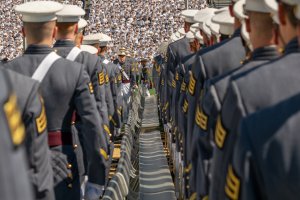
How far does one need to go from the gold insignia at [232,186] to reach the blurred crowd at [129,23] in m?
50.7

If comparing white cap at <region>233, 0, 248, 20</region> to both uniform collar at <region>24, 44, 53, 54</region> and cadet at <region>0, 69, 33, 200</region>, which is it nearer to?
uniform collar at <region>24, 44, 53, 54</region>

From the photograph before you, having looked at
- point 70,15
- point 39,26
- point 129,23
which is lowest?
point 129,23

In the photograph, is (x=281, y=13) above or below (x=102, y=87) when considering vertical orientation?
above

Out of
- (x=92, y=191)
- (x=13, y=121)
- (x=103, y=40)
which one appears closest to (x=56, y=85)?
(x=92, y=191)

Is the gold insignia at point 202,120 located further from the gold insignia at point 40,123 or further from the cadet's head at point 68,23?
the cadet's head at point 68,23

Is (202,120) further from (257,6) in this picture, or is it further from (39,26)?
(39,26)

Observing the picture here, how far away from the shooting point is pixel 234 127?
9.48ft

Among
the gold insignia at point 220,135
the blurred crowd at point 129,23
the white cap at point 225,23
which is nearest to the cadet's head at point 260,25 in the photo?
the gold insignia at point 220,135

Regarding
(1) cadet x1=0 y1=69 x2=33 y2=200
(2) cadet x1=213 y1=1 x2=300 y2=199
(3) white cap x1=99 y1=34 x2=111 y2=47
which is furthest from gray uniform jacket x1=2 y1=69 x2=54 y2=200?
(3) white cap x1=99 y1=34 x2=111 y2=47

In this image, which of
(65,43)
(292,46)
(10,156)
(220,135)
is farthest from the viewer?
(65,43)

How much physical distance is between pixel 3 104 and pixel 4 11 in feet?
229

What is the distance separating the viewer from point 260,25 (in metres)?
3.44

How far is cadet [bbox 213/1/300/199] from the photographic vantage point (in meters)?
2.64

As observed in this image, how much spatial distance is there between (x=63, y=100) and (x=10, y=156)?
3.46m
